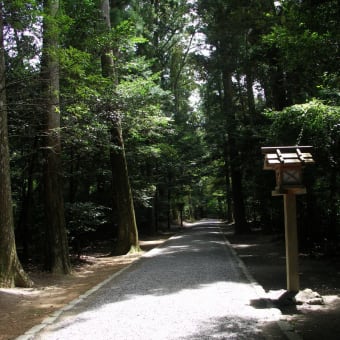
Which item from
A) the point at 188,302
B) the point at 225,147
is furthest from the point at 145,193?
the point at 188,302

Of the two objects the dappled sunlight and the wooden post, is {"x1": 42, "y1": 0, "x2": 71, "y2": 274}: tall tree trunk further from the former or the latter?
the wooden post

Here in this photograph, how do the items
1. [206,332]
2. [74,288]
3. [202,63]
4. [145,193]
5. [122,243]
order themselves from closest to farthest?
[206,332] → [74,288] → [122,243] → [145,193] → [202,63]

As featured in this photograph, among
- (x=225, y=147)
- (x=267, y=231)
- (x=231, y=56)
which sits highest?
(x=231, y=56)

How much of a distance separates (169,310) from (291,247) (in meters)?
2.40

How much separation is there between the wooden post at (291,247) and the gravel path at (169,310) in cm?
71

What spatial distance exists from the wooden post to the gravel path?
71 centimetres

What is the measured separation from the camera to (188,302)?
23.1ft

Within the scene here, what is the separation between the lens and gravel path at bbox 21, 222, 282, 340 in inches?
211

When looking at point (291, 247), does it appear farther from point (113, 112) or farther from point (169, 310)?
point (113, 112)

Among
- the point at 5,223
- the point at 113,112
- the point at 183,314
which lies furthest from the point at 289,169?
the point at 113,112

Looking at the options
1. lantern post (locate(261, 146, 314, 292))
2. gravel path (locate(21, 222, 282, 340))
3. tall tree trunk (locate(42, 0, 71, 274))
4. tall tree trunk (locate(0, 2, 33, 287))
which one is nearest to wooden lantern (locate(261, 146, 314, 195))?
lantern post (locate(261, 146, 314, 292))

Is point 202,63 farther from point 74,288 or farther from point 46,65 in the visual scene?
point 74,288

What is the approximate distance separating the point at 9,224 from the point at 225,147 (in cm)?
1598

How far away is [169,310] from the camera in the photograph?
649 cm
